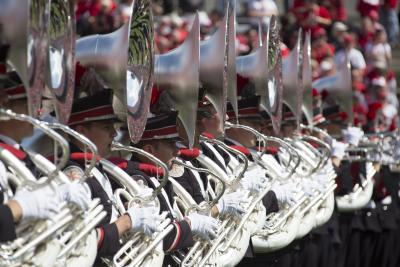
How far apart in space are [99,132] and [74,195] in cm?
90

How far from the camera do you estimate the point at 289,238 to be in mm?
8289

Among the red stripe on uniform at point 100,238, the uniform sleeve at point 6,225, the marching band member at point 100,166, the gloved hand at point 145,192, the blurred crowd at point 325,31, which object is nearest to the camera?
the uniform sleeve at point 6,225

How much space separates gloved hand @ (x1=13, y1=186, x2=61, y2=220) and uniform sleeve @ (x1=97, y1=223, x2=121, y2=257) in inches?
28.8

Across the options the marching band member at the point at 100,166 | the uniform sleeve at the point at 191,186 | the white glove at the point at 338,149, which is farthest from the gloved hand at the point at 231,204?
the white glove at the point at 338,149

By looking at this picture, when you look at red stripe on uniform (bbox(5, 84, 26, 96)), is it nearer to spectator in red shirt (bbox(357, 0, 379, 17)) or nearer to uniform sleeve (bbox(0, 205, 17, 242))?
uniform sleeve (bbox(0, 205, 17, 242))

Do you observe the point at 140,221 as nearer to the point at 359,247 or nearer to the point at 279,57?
the point at 279,57

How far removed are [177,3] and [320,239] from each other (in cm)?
631

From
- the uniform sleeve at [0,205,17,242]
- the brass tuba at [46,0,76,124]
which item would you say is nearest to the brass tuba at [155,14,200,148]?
the brass tuba at [46,0,76,124]

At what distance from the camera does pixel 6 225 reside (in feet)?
15.2

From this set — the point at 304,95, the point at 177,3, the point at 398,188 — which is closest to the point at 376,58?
the point at 177,3

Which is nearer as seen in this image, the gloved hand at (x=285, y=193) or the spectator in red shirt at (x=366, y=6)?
the gloved hand at (x=285, y=193)

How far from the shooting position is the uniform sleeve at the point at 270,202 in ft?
25.9

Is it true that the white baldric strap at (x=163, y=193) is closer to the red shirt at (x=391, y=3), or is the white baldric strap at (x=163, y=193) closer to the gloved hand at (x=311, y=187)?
the gloved hand at (x=311, y=187)

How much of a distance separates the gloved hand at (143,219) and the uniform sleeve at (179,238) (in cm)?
32
